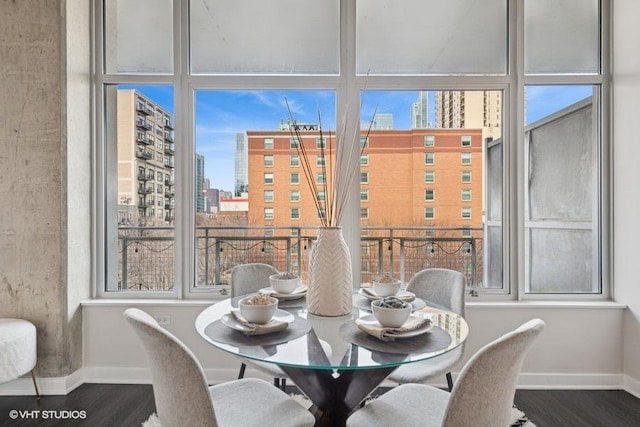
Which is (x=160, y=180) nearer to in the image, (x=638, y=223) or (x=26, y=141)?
(x=26, y=141)

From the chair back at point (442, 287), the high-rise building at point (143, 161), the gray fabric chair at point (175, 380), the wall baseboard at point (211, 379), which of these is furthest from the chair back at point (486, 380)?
the high-rise building at point (143, 161)

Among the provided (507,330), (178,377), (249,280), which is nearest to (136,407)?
(249,280)

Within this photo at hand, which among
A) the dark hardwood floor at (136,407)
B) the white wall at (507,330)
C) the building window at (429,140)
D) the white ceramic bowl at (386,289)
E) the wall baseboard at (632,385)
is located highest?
the building window at (429,140)

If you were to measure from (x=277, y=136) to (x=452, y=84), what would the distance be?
1.37 metres

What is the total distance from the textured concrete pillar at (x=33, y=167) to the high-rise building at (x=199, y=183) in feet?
2.83

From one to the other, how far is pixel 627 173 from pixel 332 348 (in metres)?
2.60

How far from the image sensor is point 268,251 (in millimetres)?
2938

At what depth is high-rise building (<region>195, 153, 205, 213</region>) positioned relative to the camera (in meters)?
2.86

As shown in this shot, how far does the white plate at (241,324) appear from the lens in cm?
136

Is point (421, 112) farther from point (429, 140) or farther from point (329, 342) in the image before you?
point (329, 342)

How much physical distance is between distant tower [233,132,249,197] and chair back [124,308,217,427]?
5.90 ft

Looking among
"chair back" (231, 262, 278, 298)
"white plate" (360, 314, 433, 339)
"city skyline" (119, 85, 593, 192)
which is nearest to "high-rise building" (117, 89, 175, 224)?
"city skyline" (119, 85, 593, 192)

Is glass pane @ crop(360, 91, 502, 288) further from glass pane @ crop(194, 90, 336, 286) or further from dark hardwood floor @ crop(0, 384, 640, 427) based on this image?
dark hardwood floor @ crop(0, 384, 640, 427)

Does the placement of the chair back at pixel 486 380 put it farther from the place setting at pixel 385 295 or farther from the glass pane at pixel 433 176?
the glass pane at pixel 433 176
